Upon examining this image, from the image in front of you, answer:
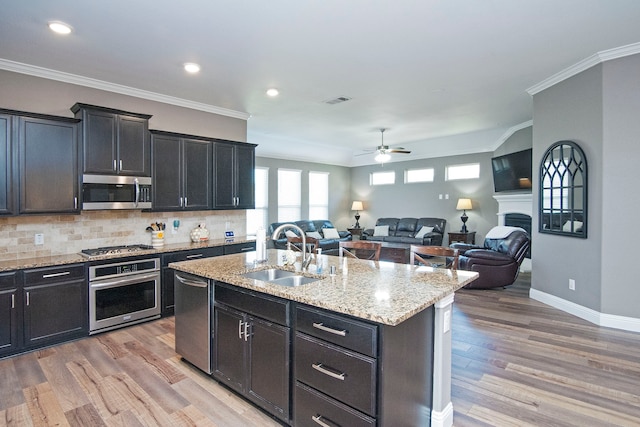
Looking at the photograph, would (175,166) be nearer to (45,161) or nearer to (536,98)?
(45,161)

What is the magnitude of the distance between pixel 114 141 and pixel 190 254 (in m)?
1.59

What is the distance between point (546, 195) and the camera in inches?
185

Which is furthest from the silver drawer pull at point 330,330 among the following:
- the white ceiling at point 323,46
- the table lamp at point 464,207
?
the table lamp at point 464,207

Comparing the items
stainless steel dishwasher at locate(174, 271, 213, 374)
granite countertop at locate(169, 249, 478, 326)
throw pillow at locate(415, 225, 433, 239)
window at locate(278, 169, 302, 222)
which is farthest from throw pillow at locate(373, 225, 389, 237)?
stainless steel dishwasher at locate(174, 271, 213, 374)

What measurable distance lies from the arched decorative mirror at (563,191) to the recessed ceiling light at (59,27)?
543 cm

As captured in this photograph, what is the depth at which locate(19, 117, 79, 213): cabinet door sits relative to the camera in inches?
134

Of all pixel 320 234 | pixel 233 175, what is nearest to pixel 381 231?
pixel 320 234

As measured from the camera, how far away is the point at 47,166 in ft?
11.6

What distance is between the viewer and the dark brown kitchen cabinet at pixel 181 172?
4.45 metres

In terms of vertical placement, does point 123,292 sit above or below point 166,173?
below

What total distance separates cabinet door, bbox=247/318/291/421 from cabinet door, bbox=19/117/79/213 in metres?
2.74

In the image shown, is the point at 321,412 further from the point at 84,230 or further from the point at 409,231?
the point at 409,231

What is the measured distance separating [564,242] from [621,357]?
1641 millimetres

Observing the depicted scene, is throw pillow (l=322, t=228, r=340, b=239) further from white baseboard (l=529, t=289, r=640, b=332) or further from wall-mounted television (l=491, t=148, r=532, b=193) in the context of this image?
white baseboard (l=529, t=289, r=640, b=332)
